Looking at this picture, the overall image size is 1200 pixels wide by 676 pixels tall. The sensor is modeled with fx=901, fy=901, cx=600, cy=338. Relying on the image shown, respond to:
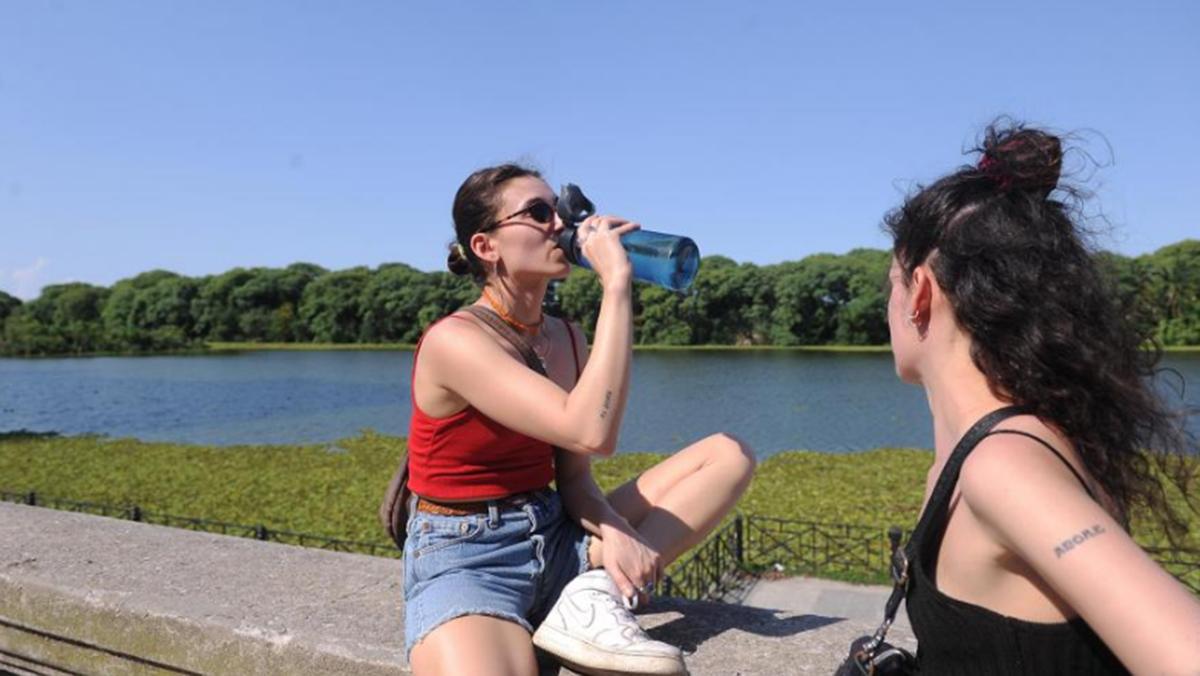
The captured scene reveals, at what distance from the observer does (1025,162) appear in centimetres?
142

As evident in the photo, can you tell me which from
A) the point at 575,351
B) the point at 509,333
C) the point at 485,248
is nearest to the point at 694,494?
the point at 575,351

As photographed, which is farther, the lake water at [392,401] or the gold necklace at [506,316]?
the lake water at [392,401]

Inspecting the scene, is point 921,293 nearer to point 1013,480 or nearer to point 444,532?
point 1013,480

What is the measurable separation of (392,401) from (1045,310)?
37.4m

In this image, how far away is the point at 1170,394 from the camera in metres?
1.58

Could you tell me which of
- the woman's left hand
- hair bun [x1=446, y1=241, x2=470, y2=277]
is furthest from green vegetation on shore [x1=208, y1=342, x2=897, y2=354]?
the woman's left hand

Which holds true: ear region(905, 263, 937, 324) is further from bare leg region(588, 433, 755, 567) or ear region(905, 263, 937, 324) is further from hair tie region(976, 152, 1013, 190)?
bare leg region(588, 433, 755, 567)

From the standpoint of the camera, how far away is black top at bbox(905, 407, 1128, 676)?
1210 mm


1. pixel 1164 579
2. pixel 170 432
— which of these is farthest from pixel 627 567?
pixel 170 432

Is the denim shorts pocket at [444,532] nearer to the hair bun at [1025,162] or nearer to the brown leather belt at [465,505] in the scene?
the brown leather belt at [465,505]

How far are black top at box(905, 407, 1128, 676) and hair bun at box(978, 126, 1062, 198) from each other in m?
0.37

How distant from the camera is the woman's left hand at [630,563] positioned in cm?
233

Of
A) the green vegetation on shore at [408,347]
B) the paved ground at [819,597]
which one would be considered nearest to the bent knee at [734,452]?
the paved ground at [819,597]

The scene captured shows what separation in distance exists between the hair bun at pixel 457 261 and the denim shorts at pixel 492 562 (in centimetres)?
72
